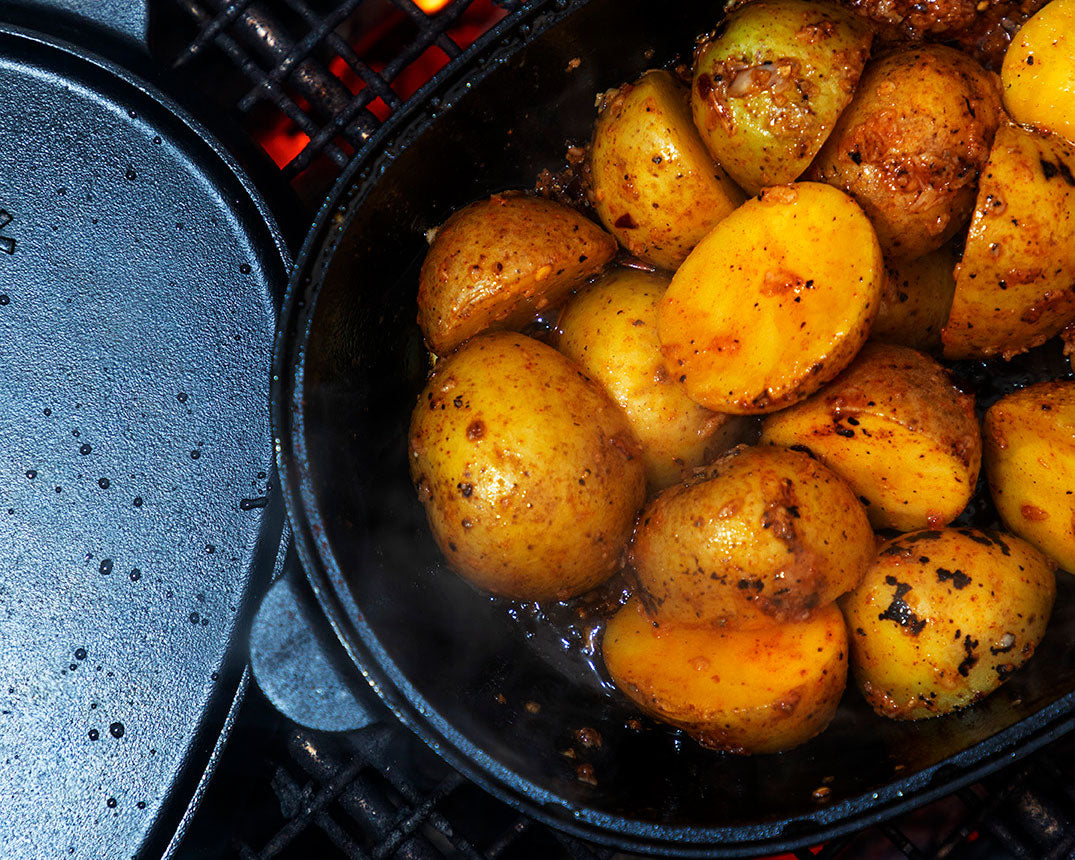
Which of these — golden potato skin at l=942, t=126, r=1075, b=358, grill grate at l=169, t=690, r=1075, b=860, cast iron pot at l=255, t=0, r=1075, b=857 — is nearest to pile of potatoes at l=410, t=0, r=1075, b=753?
golden potato skin at l=942, t=126, r=1075, b=358

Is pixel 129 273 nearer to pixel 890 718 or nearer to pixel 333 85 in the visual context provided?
pixel 333 85

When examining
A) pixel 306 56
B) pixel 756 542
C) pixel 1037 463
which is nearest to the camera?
pixel 756 542

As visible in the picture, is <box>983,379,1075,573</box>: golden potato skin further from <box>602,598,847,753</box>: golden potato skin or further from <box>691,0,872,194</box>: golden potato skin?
<box>691,0,872,194</box>: golden potato skin

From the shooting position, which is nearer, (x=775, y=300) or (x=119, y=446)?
(x=775, y=300)

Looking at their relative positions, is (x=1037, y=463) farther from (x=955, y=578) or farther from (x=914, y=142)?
(x=914, y=142)

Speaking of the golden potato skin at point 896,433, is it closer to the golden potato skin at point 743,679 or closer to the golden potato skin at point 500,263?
the golden potato skin at point 743,679

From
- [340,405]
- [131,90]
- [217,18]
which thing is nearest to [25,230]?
[131,90]

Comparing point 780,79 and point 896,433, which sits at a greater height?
point 780,79

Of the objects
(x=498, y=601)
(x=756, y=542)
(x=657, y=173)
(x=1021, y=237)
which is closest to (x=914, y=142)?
(x=1021, y=237)
